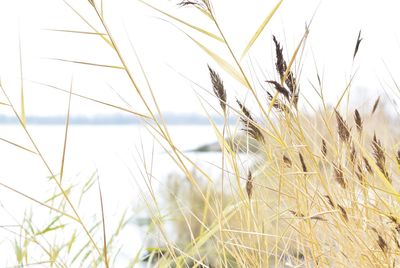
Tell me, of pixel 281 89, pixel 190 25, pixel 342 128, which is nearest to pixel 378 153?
pixel 342 128

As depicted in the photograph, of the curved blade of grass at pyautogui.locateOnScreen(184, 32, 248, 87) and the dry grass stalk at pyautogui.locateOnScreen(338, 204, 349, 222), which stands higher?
the curved blade of grass at pyautogui.locateOnScreen(184, 32, 248, 87)

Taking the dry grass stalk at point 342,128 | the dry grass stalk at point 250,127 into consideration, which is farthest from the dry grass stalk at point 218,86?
the dry grass stalk at point 342,128

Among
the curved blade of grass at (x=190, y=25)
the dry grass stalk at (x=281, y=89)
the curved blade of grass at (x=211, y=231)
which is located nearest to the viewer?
the dry grass stalk at (x=281, y=89)

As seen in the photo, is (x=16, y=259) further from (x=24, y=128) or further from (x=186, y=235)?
(x=186, y=235)

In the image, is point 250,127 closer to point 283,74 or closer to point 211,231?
point 283,74

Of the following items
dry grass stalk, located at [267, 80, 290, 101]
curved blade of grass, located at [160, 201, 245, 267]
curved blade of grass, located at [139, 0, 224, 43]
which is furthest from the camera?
curved blade of grass, located at [160, 201, 245, 267]

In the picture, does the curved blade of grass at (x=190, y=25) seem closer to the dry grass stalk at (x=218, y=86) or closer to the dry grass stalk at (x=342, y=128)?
the dry grass stalk at (x=218, y=86)

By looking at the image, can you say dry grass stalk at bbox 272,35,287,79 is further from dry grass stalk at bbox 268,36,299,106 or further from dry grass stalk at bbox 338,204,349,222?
dry grass stalk at bbox 338,204,349,222

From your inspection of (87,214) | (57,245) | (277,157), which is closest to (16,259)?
(57,245)

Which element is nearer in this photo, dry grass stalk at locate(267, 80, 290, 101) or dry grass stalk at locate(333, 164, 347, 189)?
dry grass stalk at locate(267, 80, 290, 101)

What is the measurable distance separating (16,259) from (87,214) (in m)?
0.25

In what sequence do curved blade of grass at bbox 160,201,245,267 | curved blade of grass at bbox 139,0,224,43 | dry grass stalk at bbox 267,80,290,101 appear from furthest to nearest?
curved blade of grass at bbox 160,201,245,267, curved blade of grass at bbox 139,0,224,43, dry grass stalk at bbox 267,80,290,101

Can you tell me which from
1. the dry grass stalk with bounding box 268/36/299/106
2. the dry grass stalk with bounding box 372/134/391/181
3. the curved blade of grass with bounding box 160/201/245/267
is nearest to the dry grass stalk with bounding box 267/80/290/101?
the dry grass stalk with bounding box 268/36/299/106

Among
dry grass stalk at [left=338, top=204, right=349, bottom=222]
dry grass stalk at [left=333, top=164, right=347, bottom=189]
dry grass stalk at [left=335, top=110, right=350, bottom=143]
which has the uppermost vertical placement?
dry grass stalk at [left=335, top=110, right=350, bottom=143]
